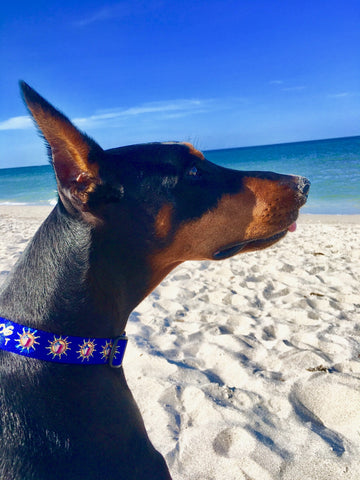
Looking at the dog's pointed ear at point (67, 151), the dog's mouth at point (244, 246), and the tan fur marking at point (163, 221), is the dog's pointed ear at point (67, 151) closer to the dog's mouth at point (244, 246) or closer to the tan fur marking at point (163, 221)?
the tan fur marking at point (163, 221)

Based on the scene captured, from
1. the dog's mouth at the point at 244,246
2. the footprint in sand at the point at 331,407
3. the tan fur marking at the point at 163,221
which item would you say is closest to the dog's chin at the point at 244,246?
the dog's mouth at the point at 244,246

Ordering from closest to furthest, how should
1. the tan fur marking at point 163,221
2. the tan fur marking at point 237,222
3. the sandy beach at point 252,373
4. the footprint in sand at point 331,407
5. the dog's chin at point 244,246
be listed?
the tan fur marking at point 163,221
the tan fur marking at point 237,222
the dog's chin at point 244,246
the sandy beach at point 252,373
the footprint in sand at point 331,407

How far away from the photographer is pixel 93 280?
1845mm

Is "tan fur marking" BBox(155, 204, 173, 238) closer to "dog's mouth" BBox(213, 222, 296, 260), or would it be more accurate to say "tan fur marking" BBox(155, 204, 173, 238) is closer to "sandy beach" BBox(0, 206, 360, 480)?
"dog's mouth" BBox(213, 222, 296, 260)

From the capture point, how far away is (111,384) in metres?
1.89

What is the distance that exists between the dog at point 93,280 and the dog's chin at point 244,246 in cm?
2

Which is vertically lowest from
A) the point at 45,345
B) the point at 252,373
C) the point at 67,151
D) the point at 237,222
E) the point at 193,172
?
the point at 252,373

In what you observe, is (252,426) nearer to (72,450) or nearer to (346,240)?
(72,450)

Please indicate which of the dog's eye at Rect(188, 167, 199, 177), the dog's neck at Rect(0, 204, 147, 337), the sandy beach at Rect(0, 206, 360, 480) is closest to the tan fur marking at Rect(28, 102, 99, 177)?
the dog's neck at Rect(0, 204, 147, 337)

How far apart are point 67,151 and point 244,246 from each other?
118 cm

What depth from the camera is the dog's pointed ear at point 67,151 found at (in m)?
1.58

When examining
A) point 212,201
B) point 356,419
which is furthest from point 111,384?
point 356,419

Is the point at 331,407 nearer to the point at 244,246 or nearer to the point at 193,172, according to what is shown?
the point at 244,246

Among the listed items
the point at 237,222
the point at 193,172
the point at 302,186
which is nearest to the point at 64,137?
the point at 193,172
